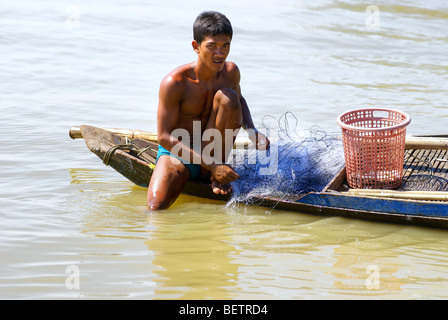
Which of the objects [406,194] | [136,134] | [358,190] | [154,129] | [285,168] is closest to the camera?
[406,194]

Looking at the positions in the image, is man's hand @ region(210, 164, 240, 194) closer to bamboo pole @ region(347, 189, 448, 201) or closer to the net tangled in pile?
the net tangled in pile

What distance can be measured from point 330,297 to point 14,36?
9.97 m

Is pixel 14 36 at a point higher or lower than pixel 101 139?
higher

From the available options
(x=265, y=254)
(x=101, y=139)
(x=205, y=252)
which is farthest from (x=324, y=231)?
(x=101, y=139)

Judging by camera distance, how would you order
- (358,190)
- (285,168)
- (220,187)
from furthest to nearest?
(285,168) → (220,187) → (358,190)

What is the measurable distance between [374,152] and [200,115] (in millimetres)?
1411

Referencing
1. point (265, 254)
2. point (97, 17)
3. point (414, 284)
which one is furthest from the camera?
point (97, 17)

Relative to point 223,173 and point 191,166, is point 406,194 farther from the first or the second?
point 191,166

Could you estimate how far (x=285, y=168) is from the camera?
5145 millimetres

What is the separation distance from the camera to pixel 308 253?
4316mm

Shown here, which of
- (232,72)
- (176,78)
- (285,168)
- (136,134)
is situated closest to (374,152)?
(285,168)

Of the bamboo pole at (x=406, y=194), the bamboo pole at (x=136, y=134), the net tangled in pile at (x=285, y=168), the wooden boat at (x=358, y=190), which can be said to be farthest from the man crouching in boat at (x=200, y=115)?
the bamboo pole at (x=406, y=194)

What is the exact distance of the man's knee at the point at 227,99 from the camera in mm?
4883

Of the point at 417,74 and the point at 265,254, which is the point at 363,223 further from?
the point at 417,74
